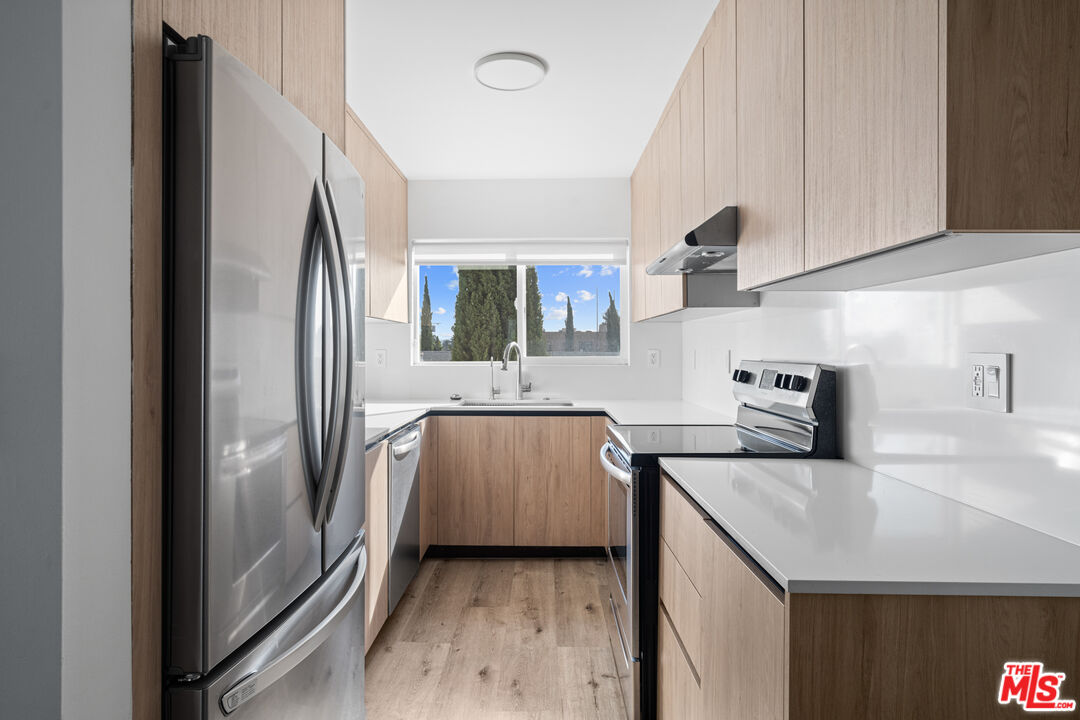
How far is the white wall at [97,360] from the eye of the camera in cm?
75

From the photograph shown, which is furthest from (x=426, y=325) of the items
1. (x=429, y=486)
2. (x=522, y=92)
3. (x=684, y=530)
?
(x=684, y=530)

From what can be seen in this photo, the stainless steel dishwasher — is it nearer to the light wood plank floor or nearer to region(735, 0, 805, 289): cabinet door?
the light wood plank floor

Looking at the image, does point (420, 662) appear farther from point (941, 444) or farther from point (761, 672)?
point (941, 444)

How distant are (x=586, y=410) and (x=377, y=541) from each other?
1.41 metres

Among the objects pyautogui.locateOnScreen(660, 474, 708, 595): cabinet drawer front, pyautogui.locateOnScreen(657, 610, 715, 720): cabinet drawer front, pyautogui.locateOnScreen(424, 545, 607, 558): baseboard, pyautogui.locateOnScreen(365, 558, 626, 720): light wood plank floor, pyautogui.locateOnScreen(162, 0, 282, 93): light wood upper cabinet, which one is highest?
pyautogui.locateOnScreen(162, 0, 282, 93): light wood upper cabinet

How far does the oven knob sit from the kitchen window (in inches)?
79.1

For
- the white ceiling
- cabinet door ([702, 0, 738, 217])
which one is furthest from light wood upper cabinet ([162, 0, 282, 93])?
cabinet door ([702, 0, 738, 217])

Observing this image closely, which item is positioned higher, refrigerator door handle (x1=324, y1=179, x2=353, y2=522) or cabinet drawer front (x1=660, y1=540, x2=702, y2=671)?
refrigerator door handle (x1=324, y1=179, x2=353, y2=522)

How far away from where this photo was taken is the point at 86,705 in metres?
0.78

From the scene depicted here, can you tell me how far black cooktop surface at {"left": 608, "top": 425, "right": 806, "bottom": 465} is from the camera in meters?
1.83

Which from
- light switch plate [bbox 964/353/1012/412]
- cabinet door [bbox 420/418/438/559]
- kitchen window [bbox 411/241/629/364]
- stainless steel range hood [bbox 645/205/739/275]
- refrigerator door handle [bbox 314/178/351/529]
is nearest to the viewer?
light switch plate [bbox 964/353/1012/412]

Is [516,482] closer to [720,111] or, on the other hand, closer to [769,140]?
[720,111]

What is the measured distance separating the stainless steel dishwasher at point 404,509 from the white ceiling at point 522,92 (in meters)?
1.51

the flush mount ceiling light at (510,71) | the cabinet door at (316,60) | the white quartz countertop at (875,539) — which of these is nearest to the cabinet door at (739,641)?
the white quartz countertop at (875,539)
